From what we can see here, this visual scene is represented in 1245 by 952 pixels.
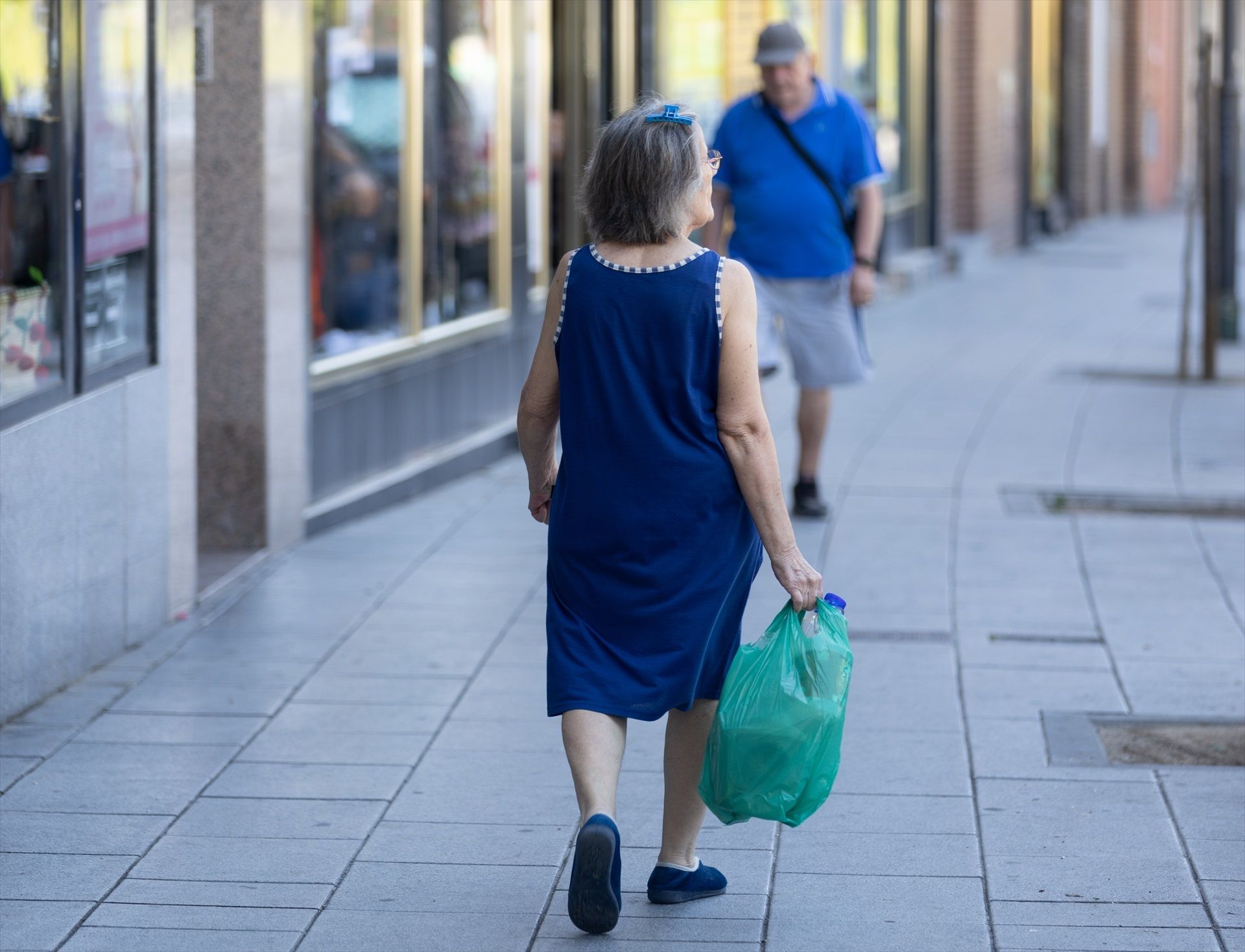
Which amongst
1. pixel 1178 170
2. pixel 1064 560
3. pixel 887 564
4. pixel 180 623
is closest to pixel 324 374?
pixel 180 623

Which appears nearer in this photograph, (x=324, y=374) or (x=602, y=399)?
(x=602, y=399)

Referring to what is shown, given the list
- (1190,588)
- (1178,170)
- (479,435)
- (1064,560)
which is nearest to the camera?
(1190,588)

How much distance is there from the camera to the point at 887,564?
23.7 ft

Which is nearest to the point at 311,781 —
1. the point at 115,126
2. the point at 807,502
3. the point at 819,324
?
the point at 115,126

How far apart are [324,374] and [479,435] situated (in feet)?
5.50

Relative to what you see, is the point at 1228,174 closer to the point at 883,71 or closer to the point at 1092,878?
the point at 883,71

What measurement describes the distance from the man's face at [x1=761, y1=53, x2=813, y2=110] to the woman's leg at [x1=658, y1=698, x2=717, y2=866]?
426 cm

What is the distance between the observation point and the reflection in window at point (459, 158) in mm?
8984

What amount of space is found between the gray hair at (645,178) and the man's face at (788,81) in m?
4.07

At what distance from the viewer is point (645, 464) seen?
3744 millimetres

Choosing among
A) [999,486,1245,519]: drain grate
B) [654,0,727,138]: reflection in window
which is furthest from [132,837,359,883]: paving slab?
[654,0,727,138]: reflection in window

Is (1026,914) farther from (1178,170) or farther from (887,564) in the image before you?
(1178,170)

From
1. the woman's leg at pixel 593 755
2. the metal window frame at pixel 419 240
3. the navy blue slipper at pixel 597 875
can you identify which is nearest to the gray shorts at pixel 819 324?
the metal window frame at pixel 419 240

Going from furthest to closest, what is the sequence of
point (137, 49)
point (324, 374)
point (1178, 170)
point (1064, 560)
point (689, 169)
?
point (1178, 170) < point (324, 374) < point (1064, 560) < point (137, 49) < point (689, 169)
